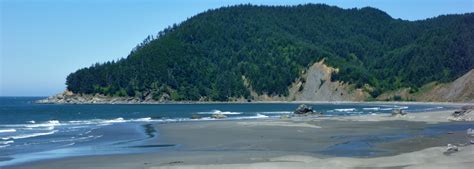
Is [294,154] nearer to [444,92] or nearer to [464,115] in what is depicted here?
[464,115]

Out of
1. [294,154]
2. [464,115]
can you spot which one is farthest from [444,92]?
[294,154]

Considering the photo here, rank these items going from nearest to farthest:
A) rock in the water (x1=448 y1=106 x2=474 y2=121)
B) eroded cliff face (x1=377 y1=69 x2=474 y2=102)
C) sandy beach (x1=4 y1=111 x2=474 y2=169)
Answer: sandy beach (x1=4 y1=111 x2=474 y2=169)
rock in the water (x1=448 y1=106 x2=474 y2=121)
eroded cliff face (x1=377 y1=69 x2=474 y2=102)

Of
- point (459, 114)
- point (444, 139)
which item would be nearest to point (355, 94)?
point (459, 114)

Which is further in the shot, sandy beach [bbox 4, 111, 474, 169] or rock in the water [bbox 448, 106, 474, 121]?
rock in the water [bbox 448, 106, 474, 121]

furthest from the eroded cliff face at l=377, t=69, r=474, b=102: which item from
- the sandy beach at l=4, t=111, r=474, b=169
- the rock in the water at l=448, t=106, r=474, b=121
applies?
the sandy beach at l=4, t=111, r=474, b=169

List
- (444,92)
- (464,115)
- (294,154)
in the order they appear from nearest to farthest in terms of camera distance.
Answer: (294,154) → (464,115) → (444,92)

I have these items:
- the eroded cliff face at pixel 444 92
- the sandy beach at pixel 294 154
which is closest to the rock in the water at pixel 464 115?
the sandy beach at pixel 294 154

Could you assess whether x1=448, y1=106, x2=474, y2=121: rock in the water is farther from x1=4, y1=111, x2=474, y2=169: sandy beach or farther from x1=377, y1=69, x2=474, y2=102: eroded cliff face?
x1=377, y1=69, x2=474, y2=102: eroded cliff face

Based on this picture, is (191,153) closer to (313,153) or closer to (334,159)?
(313,153)

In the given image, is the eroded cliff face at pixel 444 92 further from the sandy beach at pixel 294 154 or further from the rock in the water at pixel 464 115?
the sandy beach at pixel 294 154

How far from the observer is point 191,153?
3488cm

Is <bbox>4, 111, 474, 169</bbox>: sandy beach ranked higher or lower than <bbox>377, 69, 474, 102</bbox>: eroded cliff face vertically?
lower

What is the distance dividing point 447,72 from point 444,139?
Result: 152 m

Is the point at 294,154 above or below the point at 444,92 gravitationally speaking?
below
